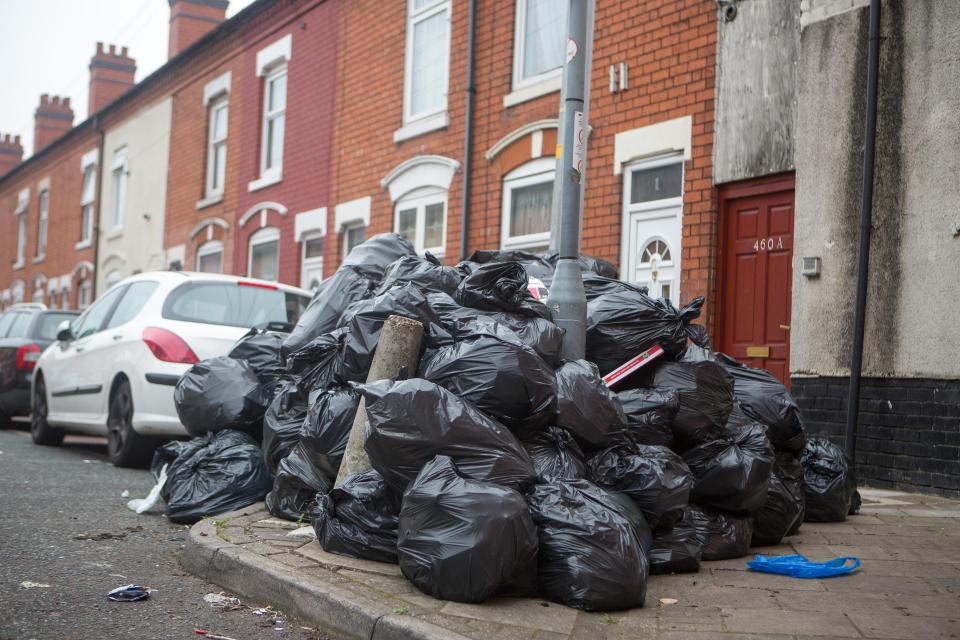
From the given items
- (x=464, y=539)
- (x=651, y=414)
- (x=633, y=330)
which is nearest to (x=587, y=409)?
(x=651, y=414)

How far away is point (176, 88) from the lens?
1962cm

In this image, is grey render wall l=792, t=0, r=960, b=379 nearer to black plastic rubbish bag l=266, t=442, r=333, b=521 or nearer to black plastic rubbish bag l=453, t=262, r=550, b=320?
black plastic rubbish bag l=453, t=262, r=550, b=320

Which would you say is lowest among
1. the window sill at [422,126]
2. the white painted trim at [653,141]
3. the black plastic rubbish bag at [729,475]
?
the black plastic rubbish bag at [729,475]

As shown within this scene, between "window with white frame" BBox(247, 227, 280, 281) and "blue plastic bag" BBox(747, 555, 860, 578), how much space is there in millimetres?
11975

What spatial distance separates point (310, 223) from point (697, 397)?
34.2 ft

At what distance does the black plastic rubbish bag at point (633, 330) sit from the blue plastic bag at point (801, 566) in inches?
46.4

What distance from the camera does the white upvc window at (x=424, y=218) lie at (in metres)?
11.9

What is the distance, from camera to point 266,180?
1585cm

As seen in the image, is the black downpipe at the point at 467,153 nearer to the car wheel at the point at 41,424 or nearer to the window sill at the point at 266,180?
the car wheel at the point at 41,424

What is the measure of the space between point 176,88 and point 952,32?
635 inches

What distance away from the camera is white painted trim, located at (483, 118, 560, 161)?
10086mm

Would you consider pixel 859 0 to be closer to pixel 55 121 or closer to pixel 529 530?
pixel 529 530

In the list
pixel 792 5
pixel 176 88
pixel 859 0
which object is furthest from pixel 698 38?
pixel 176 88

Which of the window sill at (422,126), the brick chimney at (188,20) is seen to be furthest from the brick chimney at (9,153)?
the window sill at (422,126)
